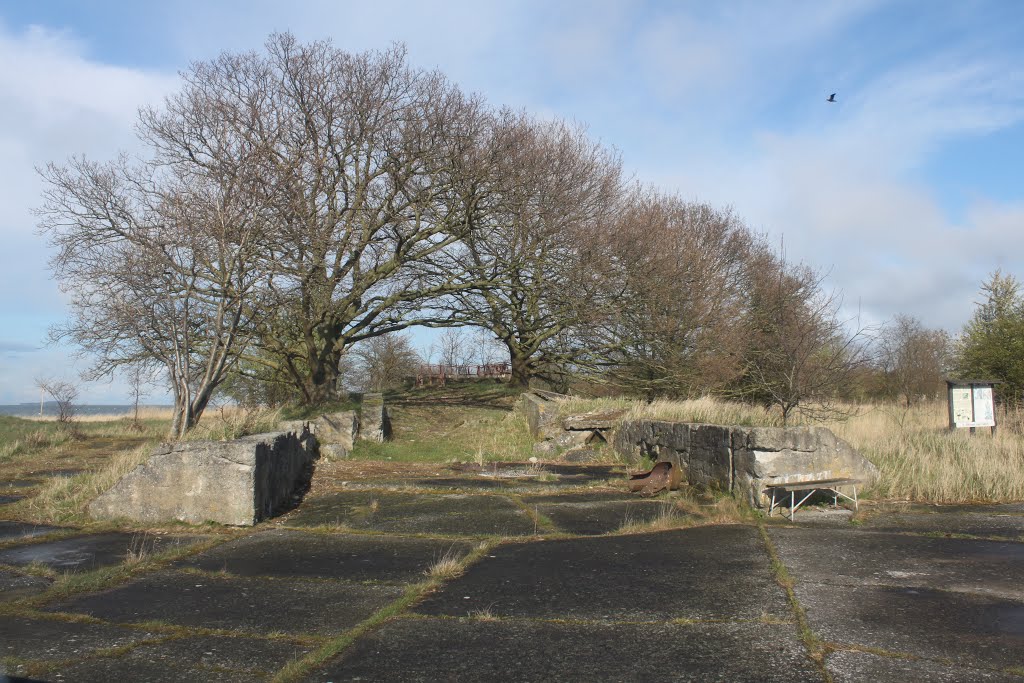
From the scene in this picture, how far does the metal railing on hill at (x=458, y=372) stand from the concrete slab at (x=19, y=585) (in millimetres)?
17185

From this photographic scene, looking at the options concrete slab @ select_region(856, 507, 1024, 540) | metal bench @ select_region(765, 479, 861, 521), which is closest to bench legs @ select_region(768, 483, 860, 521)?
metal bench @ select_region(765, 479, 861, 521)

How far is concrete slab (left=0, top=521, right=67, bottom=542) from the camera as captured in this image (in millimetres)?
6805

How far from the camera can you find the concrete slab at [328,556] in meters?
5.54

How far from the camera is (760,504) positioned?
304 inches

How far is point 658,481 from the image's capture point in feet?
30.4

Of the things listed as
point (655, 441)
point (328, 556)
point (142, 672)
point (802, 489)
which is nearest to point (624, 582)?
point (328, 556)

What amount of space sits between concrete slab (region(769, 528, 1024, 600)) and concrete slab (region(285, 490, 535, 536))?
2.51 m

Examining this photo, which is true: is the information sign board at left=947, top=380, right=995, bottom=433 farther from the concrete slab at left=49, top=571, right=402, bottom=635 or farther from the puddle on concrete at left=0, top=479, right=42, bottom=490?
the puddle on concrete at left=0, top=479, right=42, bottom=490

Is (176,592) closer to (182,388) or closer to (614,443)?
(182,388)

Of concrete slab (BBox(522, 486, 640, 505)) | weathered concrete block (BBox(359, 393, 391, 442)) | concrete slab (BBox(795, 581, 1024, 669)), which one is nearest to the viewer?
concrete slab (BBox(795, 581, 1024, 669))

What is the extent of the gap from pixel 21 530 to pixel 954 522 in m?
8.80

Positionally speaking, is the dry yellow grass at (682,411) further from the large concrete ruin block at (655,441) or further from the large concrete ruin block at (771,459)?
the large concrete ruin block at (771,459)

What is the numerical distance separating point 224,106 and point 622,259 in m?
9.84

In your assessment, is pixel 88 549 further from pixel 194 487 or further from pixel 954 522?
pixel 954 522
